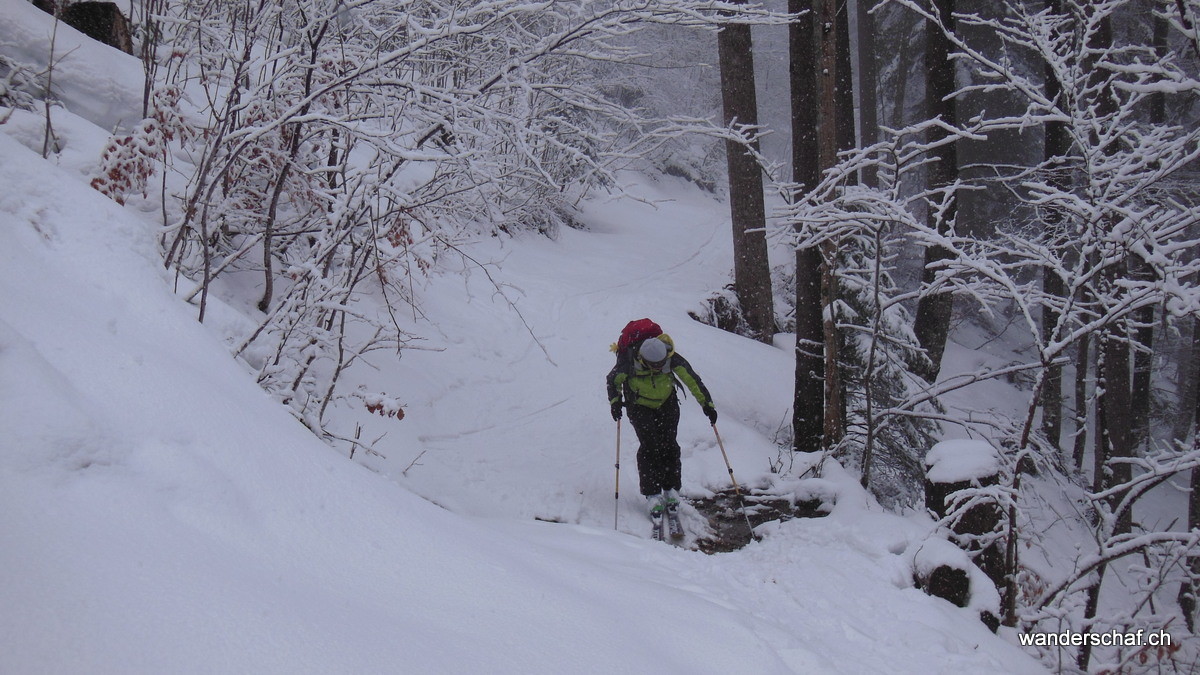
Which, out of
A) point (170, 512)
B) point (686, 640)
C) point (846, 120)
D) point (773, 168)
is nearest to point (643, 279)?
point (846, 120)

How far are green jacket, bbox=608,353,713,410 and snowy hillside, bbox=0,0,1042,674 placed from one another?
118 cm

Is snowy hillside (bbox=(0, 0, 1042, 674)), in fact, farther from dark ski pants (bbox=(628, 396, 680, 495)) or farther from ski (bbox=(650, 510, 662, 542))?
dark ski pants (bbox=(628, 396, 680, 495))

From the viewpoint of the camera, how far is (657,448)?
6.35 metres

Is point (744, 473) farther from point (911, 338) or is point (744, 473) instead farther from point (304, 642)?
point (304, 642)

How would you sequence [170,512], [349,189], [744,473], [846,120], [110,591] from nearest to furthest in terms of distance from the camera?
[110,591] → [170,512] → [349,189] → [744,473] → [846,120]

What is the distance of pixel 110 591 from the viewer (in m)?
1.61

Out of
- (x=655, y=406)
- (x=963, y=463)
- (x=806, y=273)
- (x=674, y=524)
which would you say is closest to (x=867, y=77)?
(x=806, y=273)

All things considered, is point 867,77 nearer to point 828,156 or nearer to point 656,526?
point 828,156

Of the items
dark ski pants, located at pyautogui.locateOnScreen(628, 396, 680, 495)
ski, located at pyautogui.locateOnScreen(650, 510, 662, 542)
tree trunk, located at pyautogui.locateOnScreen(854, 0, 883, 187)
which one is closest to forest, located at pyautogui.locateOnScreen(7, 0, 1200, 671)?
dark ski pants, located at pyautogui.locateOnScreen(628, 396, 680, 495)

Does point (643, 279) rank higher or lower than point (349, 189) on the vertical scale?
lower

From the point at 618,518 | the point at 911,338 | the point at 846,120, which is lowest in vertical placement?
the point at 618,518

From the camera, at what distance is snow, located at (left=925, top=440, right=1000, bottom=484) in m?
4.80

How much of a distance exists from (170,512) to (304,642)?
0.60 m

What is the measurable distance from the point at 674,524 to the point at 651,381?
1348 mm
